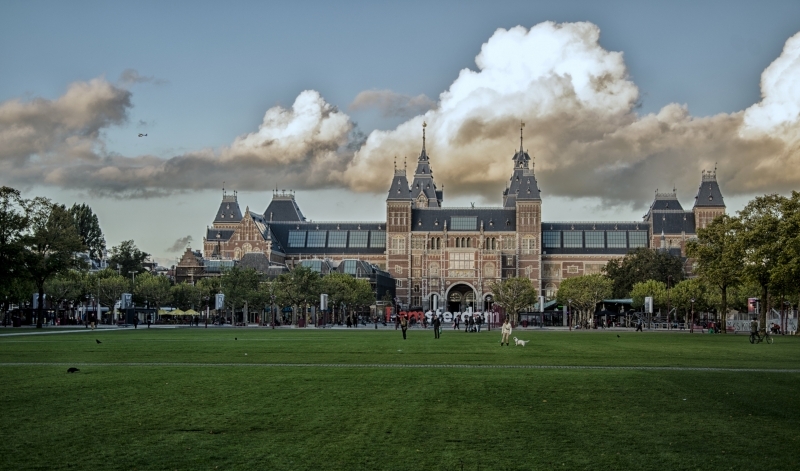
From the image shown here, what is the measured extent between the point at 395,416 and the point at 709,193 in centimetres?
15259

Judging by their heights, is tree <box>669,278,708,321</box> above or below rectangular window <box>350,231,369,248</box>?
below

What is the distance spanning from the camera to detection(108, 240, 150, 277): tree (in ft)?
466

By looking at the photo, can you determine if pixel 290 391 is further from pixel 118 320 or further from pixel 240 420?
pixel 118 320

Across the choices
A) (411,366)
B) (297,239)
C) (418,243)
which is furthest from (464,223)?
(411,366)

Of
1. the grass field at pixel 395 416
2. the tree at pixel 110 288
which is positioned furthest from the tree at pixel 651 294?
the grass field at pixel 395 416

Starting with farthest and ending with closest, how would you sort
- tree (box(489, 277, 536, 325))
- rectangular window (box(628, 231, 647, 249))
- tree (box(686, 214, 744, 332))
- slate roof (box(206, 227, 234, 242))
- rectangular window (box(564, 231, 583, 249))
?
slate roof (box(206, 227, 234, 242)) < rectangular window (box(564, 231, 583, 249)) < rectangular window (box(628, 231, 647, 249)) < tree (box(489, 277, 536, 325)) < tree (box(686, 214, 744, 332))

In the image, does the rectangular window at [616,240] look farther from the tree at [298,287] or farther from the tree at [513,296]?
the tree at [298,287]

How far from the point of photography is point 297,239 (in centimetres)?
16800

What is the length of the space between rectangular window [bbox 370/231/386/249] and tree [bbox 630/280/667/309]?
63.6 meters

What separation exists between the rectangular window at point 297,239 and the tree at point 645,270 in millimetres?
60742

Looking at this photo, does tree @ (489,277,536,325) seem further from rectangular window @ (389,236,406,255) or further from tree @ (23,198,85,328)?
rectangular window @ (389,236,406,255)

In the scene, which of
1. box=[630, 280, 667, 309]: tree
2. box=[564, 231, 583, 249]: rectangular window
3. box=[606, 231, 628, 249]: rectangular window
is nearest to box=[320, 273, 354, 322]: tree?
box=[630, 280, 667, 309]: tree

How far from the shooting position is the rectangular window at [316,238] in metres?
167

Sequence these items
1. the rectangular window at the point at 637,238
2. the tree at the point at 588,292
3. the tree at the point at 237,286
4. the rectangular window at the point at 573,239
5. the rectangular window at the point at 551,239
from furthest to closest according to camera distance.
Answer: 1. the rectangular window at the point at 551,239
2. the rectangular window at the point at 573,239
3. the rectangular window at the point at 637,238
4. the tree at the point at 588,292
5. the tree at the point at 237,286
